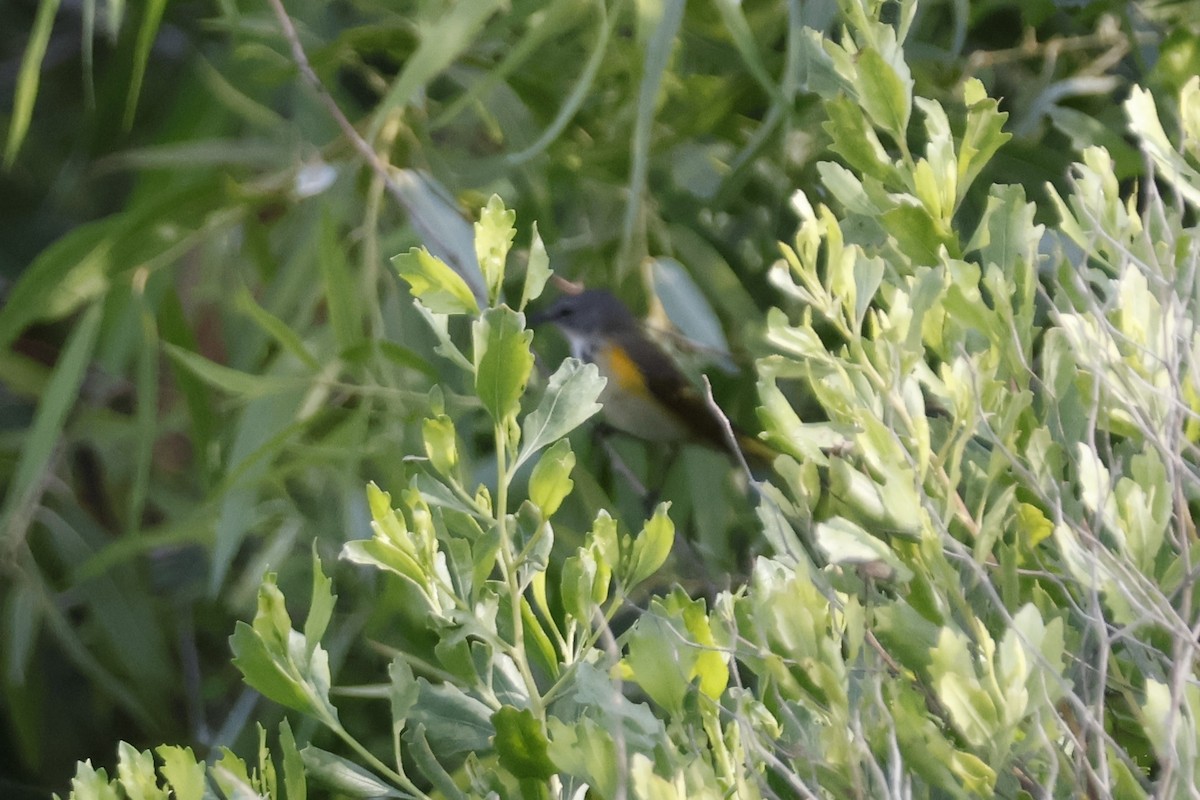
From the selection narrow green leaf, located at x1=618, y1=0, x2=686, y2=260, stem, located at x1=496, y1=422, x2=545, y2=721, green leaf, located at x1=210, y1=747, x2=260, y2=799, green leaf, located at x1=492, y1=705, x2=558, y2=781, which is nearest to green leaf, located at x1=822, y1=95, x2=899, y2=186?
stem, located at x1=496, y1=422, x2=545, y2=721

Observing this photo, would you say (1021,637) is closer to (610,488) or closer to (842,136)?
(842,136)

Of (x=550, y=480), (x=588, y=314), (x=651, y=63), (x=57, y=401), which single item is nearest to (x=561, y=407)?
(x=550, y=480)

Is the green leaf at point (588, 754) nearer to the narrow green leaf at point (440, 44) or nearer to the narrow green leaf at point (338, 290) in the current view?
the narrow green leaf at point (440, 44)

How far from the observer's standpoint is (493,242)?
2.93 ft

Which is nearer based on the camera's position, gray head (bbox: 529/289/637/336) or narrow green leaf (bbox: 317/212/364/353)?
narrow green leaf (bbox: 317/212/364/353)

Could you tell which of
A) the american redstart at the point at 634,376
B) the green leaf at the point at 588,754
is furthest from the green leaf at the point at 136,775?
the american redstart at the point at 634,376

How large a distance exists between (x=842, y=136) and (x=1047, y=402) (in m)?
0.22

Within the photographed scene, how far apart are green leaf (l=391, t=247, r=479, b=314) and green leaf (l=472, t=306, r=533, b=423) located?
63 mm

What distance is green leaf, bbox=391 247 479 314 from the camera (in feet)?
2.91

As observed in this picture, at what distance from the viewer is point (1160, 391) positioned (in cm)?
81

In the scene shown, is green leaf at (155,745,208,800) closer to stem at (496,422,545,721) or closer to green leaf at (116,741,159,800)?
green leaf at (116,741,159,800)

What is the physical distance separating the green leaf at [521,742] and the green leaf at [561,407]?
152 millimetres

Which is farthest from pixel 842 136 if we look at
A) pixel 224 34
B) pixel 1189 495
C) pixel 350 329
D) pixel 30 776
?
pixel 30 776

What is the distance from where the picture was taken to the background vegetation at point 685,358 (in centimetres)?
78
